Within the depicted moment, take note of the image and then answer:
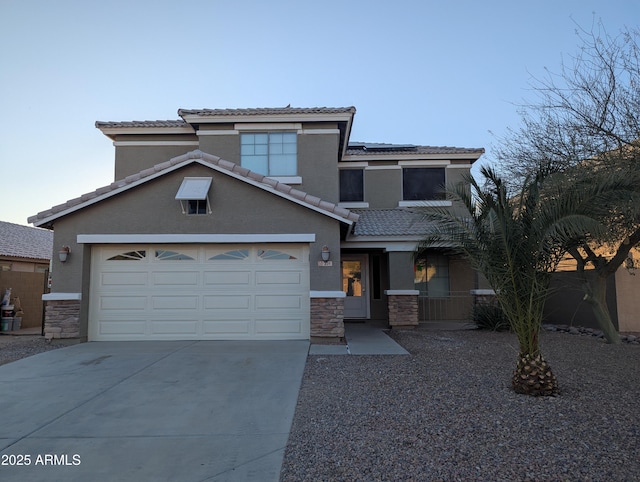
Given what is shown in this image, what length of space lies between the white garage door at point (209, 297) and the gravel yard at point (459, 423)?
2.66 m

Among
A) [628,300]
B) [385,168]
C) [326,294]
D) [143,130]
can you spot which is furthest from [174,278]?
[628,300]

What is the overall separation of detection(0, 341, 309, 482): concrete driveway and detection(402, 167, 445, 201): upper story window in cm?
925

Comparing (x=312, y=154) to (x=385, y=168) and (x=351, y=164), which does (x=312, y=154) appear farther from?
(x=385, y=168)

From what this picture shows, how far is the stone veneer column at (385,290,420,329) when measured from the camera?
14.1 m

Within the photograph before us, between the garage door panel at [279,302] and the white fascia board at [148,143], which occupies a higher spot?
the white fascia board at [148,143]

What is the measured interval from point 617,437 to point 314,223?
7563 millimetres

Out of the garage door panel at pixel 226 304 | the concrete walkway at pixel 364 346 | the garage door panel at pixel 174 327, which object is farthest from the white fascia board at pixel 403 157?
the garage door panel at pixel 174 327

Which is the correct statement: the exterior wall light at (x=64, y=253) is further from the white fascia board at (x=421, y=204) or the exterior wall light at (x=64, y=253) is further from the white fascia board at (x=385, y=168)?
the white fascia board at (x=421, y=204)

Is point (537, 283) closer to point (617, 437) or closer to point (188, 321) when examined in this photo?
point (617, 437)

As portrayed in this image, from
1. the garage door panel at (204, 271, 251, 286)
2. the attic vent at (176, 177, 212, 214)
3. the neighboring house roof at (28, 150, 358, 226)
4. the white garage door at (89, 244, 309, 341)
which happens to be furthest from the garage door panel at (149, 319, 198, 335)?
the neighboring house roof at (28, 150, 358, 226)

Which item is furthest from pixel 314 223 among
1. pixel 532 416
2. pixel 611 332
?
pixel 611 332

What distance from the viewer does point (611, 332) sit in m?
11.1

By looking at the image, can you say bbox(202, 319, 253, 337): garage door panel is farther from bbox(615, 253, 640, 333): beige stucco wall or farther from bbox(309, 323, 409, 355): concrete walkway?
bbox(615, 253, 640, 333): beige stucco wall

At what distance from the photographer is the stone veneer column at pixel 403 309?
14.1 metres
